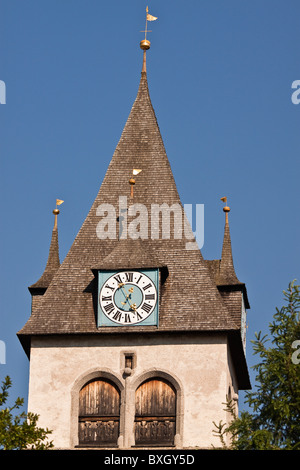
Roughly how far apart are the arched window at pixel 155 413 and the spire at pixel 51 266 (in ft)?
16.0

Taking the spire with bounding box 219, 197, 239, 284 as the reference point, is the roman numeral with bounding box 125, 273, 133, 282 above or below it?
below

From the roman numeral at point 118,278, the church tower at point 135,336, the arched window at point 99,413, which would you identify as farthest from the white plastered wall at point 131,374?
the roman numeral at point 118,278

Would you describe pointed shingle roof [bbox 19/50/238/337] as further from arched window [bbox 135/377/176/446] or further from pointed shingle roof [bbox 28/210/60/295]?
arched window [bbox 135/377/176/446]

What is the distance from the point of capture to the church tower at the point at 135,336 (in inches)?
1705

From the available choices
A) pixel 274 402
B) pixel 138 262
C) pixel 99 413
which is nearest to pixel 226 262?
pixel 138 262

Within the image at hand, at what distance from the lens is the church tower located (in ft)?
142

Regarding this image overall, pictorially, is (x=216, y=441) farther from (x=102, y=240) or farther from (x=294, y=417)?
(x=294, y=417)

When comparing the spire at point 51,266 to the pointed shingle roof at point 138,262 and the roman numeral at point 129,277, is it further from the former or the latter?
the roman numeral at point 129,277

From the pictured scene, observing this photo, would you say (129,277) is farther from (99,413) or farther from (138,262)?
(99,413)

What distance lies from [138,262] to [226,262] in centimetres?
341

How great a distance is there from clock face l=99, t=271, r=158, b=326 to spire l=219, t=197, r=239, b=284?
9.16 feet

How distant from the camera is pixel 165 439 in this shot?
42.9 metres

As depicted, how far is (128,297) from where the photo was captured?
4453cm

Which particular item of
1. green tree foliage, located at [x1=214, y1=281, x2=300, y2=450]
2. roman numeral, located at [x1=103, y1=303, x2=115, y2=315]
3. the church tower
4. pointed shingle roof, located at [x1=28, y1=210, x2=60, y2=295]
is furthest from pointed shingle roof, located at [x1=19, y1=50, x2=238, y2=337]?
green tree foliage, located at [x1=214, y1=281, x2=300, y2=450]
